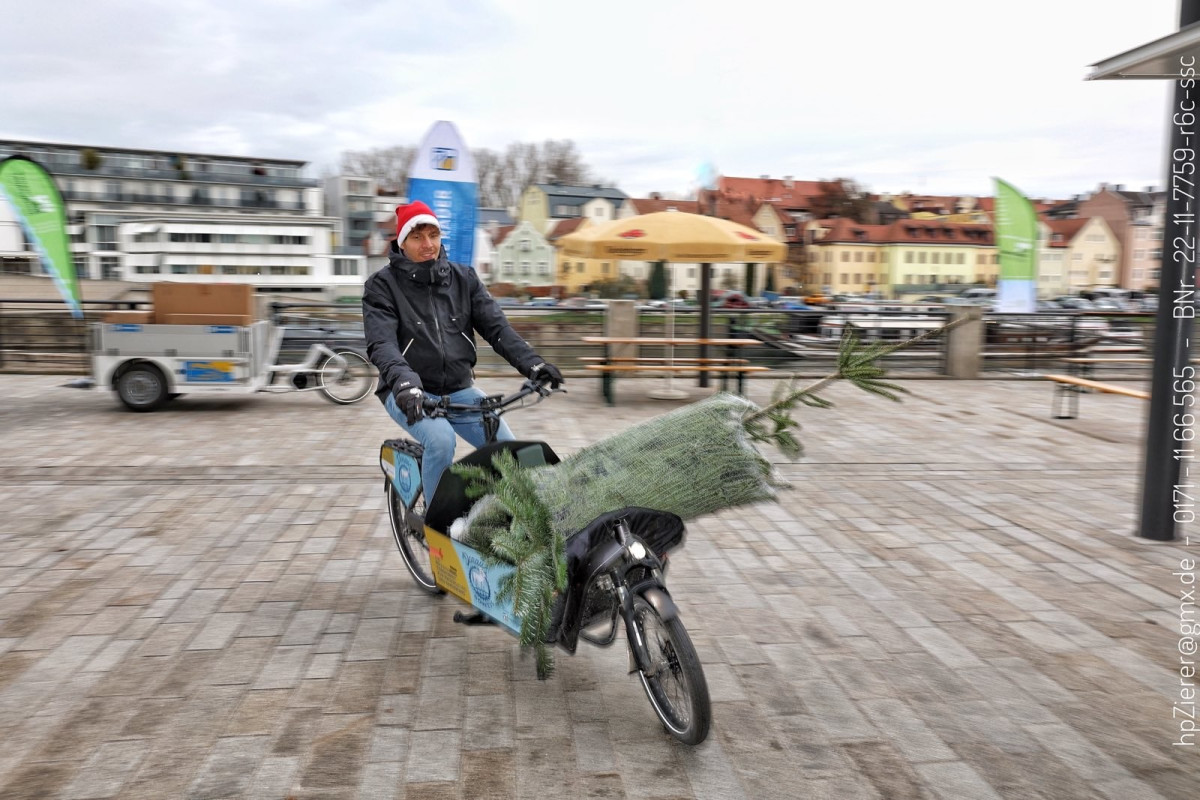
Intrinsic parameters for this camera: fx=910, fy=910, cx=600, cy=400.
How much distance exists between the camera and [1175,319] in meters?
5.05

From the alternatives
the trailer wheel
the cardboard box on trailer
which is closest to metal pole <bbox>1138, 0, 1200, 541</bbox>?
the cardboard box on trailer

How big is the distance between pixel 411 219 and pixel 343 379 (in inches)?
262

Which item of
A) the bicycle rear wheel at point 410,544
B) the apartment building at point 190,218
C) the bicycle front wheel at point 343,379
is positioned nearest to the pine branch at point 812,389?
the bicycle rear wheel at point 410,544

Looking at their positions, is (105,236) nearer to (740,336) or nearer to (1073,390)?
(740,336)

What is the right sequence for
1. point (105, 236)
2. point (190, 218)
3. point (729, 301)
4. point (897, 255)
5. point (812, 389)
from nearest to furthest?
point (812, 389) < point (729, 301) < point (190, 218) < point (105, 236) < point (897, 255)

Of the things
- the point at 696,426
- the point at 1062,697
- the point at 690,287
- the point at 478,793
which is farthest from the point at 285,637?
the point at 690,287

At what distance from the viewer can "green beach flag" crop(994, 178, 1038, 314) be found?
1312 cm

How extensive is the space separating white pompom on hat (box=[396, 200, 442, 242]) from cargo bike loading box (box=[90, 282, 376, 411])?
19.4ft

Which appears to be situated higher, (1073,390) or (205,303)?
(205,303)

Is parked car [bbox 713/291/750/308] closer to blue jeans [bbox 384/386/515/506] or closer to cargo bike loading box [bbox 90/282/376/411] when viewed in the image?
cargo bike loading box [bbox 90/282/376/411]

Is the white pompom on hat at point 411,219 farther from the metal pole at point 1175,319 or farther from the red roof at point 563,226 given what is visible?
the red roof at point 563,226

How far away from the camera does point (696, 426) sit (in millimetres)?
2859

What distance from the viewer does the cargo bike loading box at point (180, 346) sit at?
9117mm

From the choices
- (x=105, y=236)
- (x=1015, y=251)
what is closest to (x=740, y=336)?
(x=1015, y=251)
